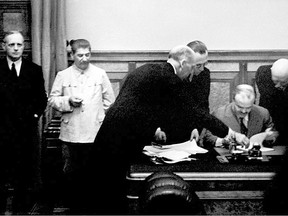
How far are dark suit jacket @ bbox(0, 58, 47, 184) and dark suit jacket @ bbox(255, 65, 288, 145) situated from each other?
2262mm

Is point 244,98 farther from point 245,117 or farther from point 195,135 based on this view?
point 195,135

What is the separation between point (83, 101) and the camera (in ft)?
20.2

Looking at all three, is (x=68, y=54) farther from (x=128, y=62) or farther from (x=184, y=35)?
(x=184, y=35)

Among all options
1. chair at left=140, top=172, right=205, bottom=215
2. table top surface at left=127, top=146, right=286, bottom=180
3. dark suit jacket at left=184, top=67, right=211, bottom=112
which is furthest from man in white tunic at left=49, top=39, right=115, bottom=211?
chair at left=140, top=172, right=205, bottom=215

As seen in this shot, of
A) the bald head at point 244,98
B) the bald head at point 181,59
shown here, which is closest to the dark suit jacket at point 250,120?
the bald head at point 244,98

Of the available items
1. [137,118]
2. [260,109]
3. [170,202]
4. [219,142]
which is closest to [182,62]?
[137,118]

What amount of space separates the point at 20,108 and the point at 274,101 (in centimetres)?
253

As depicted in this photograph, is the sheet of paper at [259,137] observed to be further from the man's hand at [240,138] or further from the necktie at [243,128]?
the man's hand at [240,138]

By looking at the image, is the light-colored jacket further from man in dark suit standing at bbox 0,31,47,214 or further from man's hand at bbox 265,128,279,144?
man's hand at bbox 265,128,279,144

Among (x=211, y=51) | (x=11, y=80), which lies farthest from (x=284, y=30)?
(x=11, y=80)

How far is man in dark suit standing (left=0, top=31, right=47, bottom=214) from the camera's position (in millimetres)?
5859

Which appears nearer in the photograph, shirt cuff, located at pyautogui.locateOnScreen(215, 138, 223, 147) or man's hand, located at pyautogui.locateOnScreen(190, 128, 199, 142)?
shirt cuff, located at pyautogui.locateOnScreen(215, 138, 223, 147)

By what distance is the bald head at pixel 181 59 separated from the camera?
4738 millimetres

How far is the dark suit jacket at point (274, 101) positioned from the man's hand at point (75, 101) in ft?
6.11
